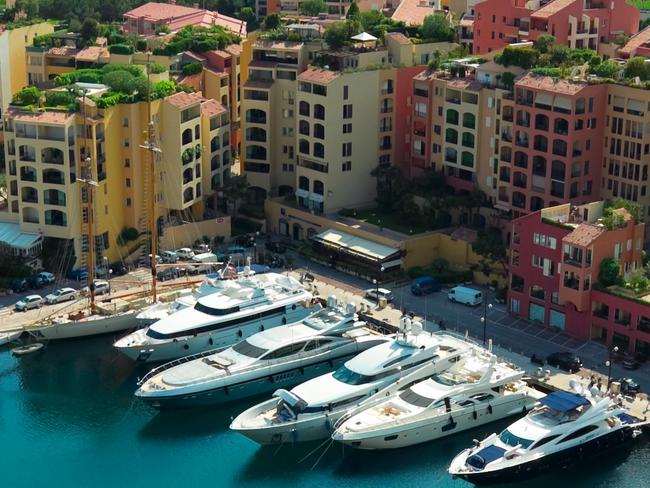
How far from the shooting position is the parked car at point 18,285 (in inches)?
3688

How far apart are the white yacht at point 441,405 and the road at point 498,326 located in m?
5.26

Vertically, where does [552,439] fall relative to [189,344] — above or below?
below

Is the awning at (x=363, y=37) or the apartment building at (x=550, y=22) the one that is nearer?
the awning at (x=363, y=37)

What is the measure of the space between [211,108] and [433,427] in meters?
41.5

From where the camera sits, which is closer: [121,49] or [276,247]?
[276,247]

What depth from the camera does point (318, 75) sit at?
101562mm

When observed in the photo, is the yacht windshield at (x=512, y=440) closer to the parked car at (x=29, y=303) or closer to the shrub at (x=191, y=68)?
the parked car at (x=29, y=303)

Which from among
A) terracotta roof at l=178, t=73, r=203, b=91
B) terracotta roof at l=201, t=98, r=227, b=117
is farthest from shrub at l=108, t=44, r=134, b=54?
terracotta roof at l=201, t=98, r=227, b=117

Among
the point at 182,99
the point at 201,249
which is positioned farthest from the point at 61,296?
the point at 182,99

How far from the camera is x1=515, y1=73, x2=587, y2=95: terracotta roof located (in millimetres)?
89938

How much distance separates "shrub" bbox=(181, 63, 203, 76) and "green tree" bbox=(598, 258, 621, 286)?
44124 mm


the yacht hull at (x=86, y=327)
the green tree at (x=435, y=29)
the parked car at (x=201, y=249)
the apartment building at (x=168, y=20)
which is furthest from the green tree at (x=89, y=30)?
the yacht hull at (x=86, y=327)

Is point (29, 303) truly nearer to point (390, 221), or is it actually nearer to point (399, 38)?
point (390, 221)

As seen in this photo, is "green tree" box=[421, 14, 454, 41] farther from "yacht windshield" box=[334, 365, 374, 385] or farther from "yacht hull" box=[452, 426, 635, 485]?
"yacht hull" box=[452, 426, 635, 485]
